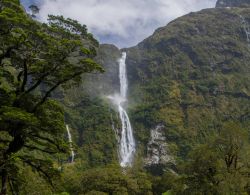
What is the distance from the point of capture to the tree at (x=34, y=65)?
2238cm

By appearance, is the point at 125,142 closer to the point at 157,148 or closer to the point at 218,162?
the point at 157,148

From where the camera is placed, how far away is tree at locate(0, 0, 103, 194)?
22.4 metres

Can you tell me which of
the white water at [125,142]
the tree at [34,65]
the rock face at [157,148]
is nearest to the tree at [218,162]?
the tree at [34,65]

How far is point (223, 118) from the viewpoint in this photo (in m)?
190

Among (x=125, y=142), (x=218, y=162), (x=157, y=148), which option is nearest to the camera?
(x=218, y=162)

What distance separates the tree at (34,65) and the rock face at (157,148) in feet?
464

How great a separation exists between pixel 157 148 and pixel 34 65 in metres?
153

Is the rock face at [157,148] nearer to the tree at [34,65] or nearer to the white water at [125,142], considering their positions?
the white water at [125,142]

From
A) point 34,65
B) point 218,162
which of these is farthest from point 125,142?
point 34,65

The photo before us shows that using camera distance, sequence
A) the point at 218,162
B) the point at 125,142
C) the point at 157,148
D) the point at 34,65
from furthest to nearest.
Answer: the point at 157,148 < the point at 125,142 < the point at 218,162 < the point at 34,65

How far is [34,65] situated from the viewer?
24.6 metres

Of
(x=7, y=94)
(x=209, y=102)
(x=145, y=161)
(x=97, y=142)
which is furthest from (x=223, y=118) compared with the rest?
(x=7, y=94)

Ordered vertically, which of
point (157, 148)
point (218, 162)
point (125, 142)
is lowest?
point (218, 162)

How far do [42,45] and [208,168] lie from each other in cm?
2848
